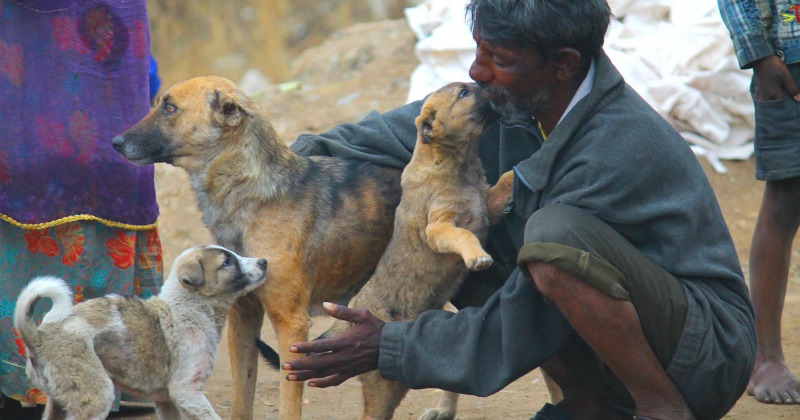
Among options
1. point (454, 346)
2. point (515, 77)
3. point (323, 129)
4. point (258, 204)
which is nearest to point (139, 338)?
point (258, 204)

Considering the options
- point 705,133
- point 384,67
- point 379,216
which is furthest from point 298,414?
point 384,67

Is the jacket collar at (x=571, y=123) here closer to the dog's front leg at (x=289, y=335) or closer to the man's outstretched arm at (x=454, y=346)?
the man's outstretched arm at (x=454, y=346)

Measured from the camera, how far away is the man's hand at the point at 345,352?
373cm

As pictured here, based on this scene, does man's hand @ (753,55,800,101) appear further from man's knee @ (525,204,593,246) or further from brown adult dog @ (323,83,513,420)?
man's knee @ (525,204,593,246)

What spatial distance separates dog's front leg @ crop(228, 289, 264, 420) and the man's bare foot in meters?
2.22

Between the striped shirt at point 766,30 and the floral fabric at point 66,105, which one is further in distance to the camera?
the striped shirt at point 766,30

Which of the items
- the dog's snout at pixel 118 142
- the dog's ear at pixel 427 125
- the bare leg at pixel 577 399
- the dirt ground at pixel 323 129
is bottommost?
the dirt ground at pixel 323 129

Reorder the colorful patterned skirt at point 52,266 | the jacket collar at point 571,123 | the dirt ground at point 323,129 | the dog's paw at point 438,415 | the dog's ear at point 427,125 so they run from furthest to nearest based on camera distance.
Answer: the dirt ground at point 323,129
the dog's paw at point 438,415
the colorful patterned skirt at point 52,266
the dog's ear at point 427,125
the jacket collar at point 571,123

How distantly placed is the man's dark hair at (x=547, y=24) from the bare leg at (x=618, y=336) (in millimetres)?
809

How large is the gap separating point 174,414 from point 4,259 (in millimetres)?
984

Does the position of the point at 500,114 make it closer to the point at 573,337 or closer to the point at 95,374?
the point at 573,337

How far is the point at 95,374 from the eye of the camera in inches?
151

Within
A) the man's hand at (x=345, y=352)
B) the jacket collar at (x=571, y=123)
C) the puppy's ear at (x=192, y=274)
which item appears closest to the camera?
the jacket collar at (x=571, y=123)

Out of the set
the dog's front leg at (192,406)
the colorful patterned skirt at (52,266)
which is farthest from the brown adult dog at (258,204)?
the colorful patterned skirt at (52,266)
